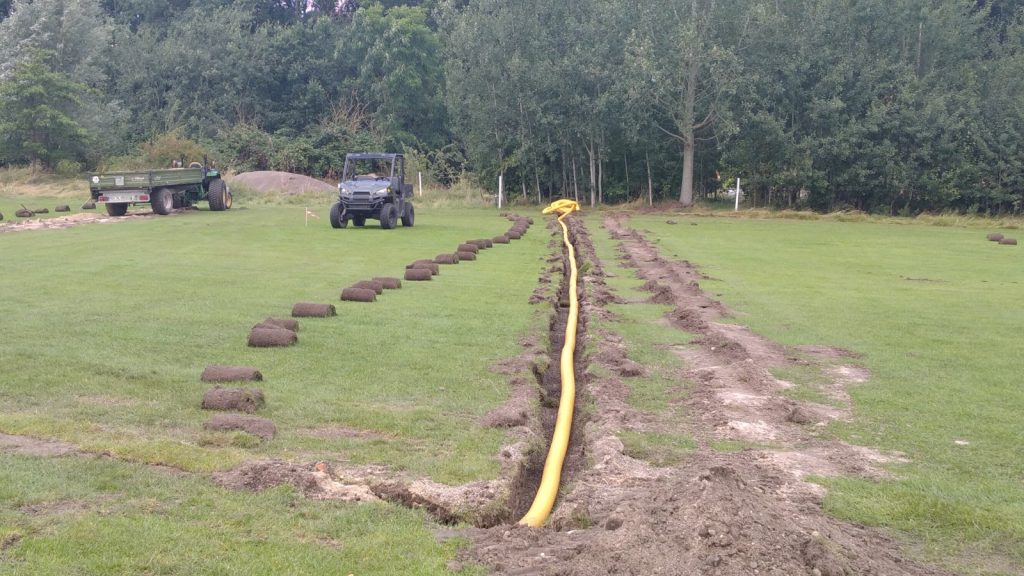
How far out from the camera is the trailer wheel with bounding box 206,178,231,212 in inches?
1465

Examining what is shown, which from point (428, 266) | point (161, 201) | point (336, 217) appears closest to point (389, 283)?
point (428, 266)

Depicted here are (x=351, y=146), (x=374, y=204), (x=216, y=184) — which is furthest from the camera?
(x=351, y=146)

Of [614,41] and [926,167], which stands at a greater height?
[614,41]

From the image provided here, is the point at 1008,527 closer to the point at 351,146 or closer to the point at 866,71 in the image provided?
the point at 866,71

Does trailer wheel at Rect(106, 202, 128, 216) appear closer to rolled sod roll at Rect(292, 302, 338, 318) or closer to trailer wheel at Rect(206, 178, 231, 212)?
trailer wheel at Rect(206, 178, 231, 212)

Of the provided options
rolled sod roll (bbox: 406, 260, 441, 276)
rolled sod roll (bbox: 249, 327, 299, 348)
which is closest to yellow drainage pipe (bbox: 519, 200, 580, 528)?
rolled sod roll (bbox: 249, 327, 299, 348)

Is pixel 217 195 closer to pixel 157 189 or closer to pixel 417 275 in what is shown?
pixel 157 189

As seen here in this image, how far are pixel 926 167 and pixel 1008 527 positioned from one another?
41177 millimetres

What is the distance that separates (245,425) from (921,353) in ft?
25.6

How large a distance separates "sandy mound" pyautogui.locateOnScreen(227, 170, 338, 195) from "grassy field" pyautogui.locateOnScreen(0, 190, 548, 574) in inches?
1178

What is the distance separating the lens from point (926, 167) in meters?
43.1

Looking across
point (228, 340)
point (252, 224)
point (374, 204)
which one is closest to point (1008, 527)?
point (228, 340)

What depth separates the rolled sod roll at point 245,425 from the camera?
711 centimetres

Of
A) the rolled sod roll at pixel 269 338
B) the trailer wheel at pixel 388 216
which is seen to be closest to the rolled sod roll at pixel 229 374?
the rolled sod roll at pixel 269 338
